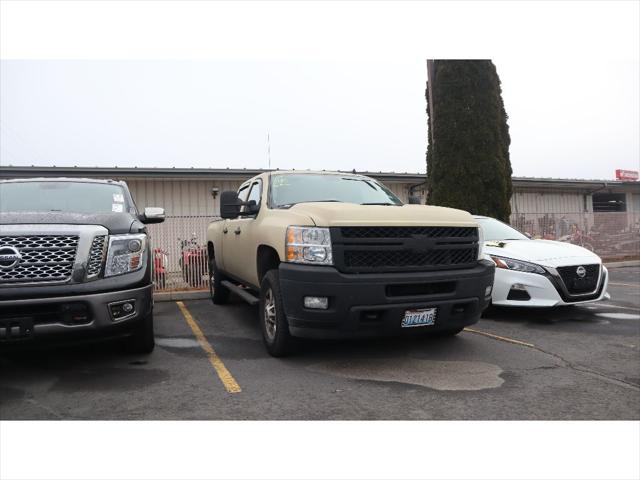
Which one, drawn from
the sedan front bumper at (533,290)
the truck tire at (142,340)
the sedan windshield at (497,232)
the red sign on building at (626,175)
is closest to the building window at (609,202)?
the red sign on building at (626,175)

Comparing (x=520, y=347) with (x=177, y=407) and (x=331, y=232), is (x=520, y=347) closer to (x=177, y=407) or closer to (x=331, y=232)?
(x=331, y=232)

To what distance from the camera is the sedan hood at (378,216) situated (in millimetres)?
3928

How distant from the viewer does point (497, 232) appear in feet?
23.9

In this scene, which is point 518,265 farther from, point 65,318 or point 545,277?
point 65,318

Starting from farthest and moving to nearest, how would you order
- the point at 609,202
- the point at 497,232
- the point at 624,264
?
A: the point at 609,202
the point at 624,264
the point at 497,232

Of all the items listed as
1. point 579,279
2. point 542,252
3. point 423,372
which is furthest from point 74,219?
point 579,279

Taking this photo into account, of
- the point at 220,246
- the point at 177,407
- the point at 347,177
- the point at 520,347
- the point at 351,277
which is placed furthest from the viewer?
the point at 220,246

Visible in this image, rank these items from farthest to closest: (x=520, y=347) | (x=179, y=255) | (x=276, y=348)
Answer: (x=179, y=255), (x=520, y=347), (x=276, y=348)

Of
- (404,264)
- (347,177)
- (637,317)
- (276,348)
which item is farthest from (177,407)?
(637,317)

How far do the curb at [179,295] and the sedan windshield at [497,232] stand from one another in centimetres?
532

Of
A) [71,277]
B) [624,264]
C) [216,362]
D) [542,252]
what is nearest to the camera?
[71,277]

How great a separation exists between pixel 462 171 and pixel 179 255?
7.84m

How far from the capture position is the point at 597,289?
243 inches

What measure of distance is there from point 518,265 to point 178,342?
4446 mm
